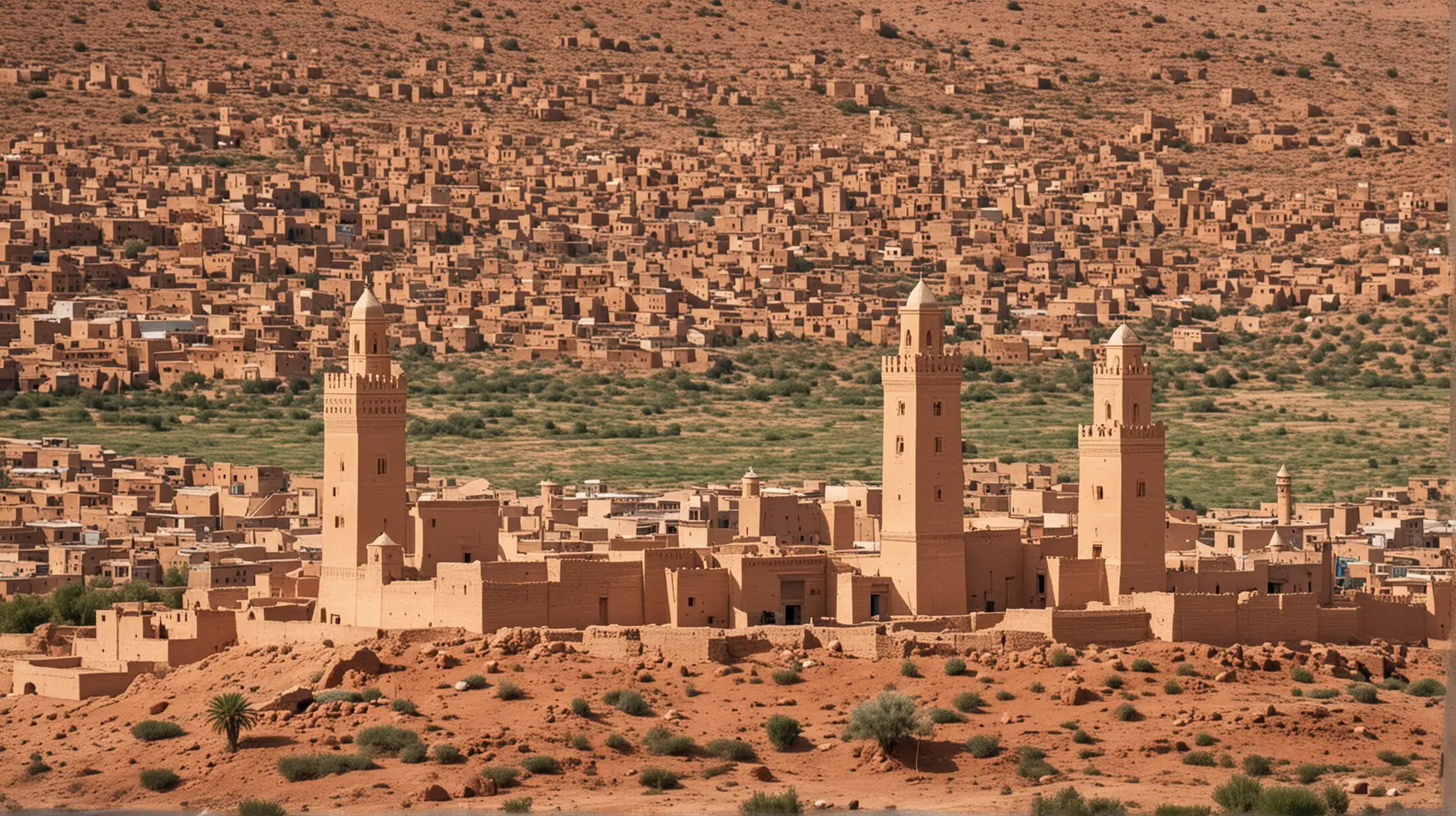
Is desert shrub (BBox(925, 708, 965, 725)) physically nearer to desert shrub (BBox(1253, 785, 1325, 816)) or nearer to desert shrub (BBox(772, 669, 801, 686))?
desert shrub (BBox(772, 669, 801, 686))

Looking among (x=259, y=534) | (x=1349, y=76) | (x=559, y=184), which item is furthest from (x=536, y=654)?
(x=1349, y=76)

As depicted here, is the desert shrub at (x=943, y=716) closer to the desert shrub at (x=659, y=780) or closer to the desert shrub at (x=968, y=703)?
the desert shrub at (x=968, y=703)

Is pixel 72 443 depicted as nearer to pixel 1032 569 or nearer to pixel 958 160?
pixel 1032 569

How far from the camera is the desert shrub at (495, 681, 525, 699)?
4781 cm

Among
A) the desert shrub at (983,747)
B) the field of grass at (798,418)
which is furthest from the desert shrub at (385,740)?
the field of grass at (798,418)

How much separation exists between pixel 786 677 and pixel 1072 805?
28.6ft

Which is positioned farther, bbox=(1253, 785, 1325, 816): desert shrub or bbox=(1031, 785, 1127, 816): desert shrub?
bbox=(1031, 785, 1127, 816): desert shrub

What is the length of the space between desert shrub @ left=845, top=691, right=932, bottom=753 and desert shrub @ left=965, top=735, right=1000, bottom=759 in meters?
0.58

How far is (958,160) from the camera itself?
136125 millimetres

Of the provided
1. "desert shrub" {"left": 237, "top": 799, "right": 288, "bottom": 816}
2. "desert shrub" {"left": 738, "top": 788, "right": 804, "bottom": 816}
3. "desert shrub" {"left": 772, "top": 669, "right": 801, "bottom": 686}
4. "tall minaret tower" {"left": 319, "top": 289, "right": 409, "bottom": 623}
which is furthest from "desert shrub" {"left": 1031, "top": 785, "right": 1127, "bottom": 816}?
"tall minaret tower" {"left": 319, "top": 289, "right": 409, "bottom": 623}

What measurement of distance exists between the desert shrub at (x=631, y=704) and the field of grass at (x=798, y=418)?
31.6 metres

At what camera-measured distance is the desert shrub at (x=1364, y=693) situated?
48594 millimetres

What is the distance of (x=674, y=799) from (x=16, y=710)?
1196cm

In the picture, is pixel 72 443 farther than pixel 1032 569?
Yes
